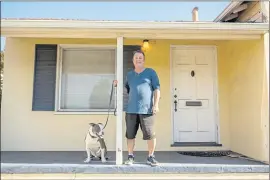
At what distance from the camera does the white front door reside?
5.31 m

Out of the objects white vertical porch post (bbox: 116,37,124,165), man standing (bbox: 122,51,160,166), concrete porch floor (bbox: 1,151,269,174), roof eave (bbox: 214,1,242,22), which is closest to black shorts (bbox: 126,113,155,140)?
man standing (bbox: 122,51,160,166)

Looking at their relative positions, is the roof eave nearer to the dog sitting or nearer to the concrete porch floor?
the concrete porch floor

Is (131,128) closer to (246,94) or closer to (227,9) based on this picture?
(246,94)

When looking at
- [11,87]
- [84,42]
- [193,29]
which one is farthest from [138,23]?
[11,87]

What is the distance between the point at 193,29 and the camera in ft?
13.0

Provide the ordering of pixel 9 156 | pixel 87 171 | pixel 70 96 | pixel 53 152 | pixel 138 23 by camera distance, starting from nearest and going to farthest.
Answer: pixel 87 171
pixel 138 23
pixel 9 156
pixel 53 152
pixel 70 96

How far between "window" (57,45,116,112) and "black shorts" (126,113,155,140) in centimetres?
145

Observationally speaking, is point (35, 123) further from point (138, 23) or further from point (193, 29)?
point (193, 29)

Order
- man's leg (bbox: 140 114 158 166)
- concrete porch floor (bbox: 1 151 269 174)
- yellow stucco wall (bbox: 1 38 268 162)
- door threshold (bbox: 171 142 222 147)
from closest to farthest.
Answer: concrete porch floor (bbox: 1 151 269 174) < man's leg (bbox: 140 114 158 166) < yellow stucco wall (bbox: 1 38 268 162) < door threshold (bbox: 171 142 222 147)

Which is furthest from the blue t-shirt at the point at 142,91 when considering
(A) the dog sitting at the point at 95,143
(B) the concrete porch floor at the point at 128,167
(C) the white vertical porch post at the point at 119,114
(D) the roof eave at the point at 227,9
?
(D) the roof eave at the point at 227,9

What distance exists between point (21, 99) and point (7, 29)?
5.18 ft

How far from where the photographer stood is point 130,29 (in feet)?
12.9

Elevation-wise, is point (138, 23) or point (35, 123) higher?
point (138, 23)

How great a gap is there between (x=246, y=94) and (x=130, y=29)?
2.30 meters
